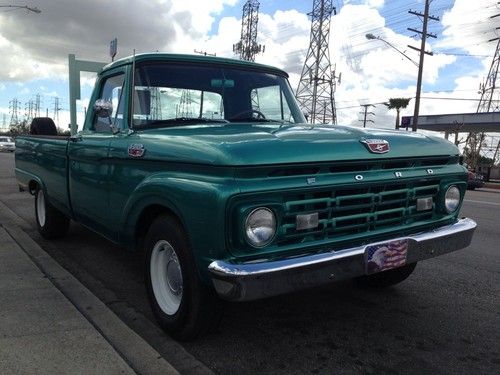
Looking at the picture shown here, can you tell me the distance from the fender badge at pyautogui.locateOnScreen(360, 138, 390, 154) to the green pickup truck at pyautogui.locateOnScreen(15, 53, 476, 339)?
10mm

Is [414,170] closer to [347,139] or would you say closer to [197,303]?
[347,139]

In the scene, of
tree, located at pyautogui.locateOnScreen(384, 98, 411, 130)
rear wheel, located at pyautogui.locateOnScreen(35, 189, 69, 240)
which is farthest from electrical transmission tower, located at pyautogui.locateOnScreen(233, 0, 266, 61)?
rear wheel, located at pyautogui.locateOnScreen(35, 189, 69, 240)

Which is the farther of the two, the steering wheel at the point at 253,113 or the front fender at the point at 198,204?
the steering wheel at the point at 253,113

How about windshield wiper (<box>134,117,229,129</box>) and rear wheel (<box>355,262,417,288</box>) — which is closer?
windshield wiper (<box>134,117,229,129</box>)

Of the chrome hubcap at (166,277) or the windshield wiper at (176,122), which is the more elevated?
the windshield wiper at (176,122)

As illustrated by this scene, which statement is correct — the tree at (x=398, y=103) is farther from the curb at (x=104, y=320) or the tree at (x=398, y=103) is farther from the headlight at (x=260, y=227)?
the headlight at (x=260, y=227)

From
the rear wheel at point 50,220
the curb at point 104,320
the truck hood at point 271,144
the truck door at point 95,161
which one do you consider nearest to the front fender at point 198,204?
the truck hood at point 271,144

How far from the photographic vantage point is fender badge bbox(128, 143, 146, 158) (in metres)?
3.75

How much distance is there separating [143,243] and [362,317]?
184 centimetres

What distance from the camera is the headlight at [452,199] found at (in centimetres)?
396

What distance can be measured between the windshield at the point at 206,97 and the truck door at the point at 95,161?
28 cm

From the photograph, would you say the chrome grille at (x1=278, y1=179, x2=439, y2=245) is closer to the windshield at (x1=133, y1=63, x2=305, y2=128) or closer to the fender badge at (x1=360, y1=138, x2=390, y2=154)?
the fender badge at (x1=360, y1=138, x2=390, y2=154)

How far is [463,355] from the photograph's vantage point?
11.5 feet

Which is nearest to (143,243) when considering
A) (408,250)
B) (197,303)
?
(197,303)
